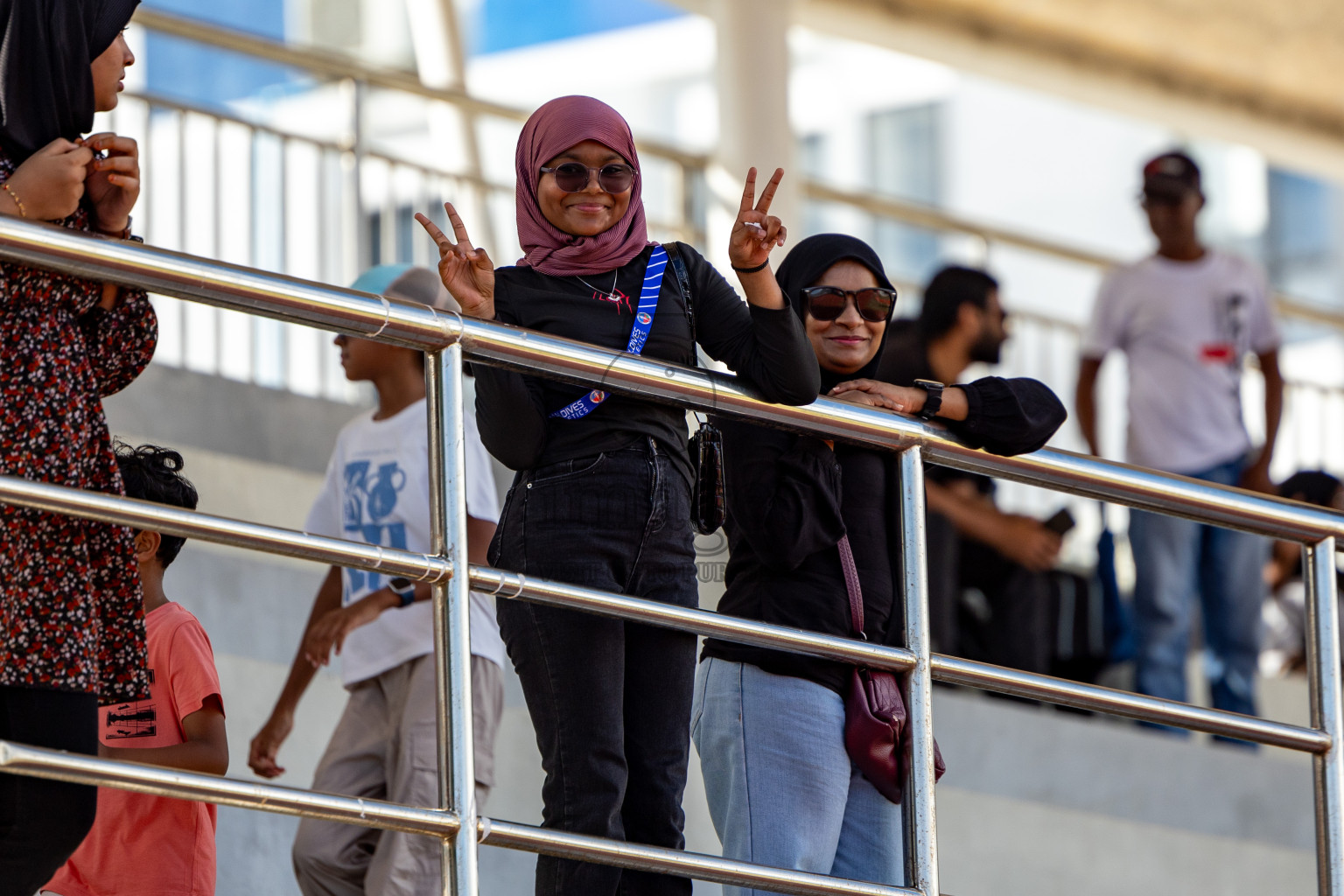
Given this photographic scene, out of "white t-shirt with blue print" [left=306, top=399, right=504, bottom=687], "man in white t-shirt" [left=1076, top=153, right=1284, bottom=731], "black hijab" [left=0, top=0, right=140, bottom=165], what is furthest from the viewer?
"man in white t-shirt" [left=1076, top=153, right=1284, bottom=731]

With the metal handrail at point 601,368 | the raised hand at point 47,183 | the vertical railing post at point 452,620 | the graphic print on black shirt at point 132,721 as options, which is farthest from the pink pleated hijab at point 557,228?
the graphic print on black shirt at point 132,721

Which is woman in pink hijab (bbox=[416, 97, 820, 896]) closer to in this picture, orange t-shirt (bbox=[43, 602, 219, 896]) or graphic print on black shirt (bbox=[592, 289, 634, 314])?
graphic print on black shirt (bbox=[592, 289, 634, 314])

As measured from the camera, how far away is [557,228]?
3.45m

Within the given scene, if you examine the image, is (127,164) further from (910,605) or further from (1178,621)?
(1178,621)

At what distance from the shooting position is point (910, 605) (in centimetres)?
340

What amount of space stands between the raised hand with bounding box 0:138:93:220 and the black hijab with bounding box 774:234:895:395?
4.47ft

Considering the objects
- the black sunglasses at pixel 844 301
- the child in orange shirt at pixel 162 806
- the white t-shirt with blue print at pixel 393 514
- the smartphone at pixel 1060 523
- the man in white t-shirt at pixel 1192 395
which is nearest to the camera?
the child in orange shirt at pixel 162 806

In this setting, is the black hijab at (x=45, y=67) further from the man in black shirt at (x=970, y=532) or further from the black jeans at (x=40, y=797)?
the man in black shirt at (x=970, y=532)

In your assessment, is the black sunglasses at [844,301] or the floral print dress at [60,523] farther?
the black sunglasses at [844,301]

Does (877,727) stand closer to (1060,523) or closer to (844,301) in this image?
(844,301)

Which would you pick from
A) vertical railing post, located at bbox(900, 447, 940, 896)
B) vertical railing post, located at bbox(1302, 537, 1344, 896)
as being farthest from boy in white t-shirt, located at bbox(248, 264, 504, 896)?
vertical railing post, located at bbox(1302, 537, 1344, 896)

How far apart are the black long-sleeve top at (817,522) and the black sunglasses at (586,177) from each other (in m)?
0.49

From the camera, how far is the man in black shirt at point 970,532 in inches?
245

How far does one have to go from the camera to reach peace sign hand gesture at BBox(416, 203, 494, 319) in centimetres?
324
